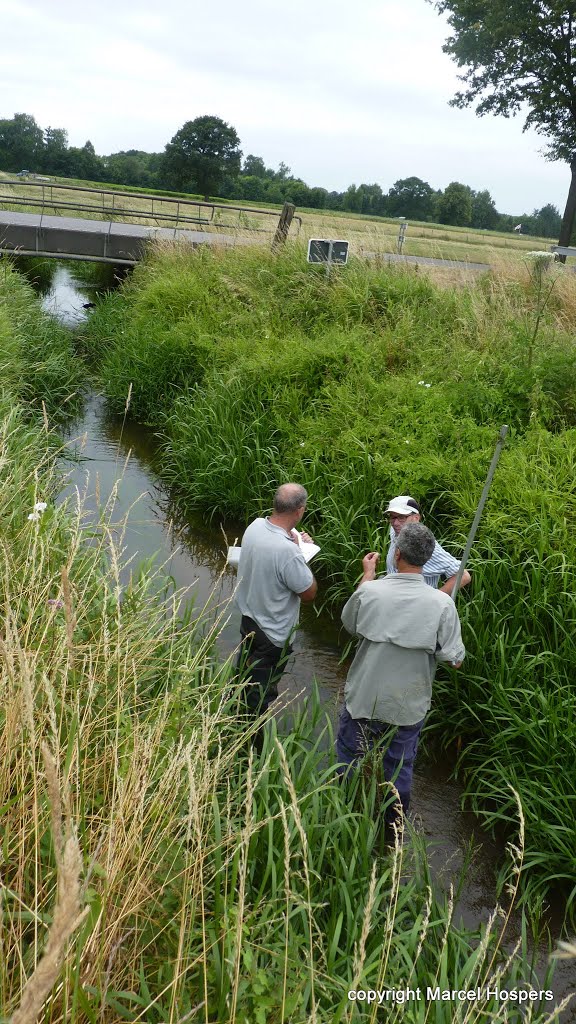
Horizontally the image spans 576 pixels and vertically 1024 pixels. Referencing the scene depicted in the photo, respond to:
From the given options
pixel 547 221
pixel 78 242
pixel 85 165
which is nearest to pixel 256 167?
pixel 85 165

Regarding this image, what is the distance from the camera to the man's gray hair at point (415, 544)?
3771 mm

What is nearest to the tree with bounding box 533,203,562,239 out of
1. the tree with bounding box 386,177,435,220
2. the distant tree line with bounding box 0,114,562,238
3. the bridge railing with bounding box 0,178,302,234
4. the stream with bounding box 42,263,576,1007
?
the distant tree line with bounding box 0,114,562,238

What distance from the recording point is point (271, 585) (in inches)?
175

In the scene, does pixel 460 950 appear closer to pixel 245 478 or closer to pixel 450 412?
pixel 450 412

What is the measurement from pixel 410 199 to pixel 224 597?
301ft

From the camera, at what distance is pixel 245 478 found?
8438 millimetres

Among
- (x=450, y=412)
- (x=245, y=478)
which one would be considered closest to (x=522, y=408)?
(x=450, y=412)

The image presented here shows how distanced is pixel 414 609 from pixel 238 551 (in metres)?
1.27

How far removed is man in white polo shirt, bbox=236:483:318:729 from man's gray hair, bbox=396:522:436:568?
0.74m

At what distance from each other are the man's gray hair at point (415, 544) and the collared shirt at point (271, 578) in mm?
729

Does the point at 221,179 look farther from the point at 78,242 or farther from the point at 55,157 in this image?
the point at 78,242

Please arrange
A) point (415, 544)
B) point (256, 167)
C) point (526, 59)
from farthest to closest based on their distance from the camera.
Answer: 1. point (256, 167)
2. point (526, 59)
3. point (415, 544)

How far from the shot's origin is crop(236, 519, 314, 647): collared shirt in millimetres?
4379

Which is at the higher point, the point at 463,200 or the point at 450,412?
the point at 463,200
